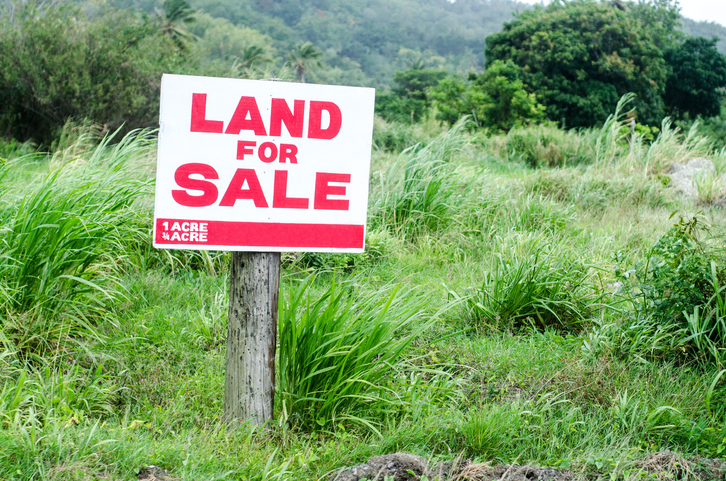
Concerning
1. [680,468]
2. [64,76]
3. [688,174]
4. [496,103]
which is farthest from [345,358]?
[496,103]

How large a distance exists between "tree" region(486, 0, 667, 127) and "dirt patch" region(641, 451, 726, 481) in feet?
93.6

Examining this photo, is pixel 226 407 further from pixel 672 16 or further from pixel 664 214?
pixel 672 16

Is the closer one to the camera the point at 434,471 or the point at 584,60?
the point at 434,471

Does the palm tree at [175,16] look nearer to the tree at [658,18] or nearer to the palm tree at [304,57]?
the palm tree at [304,57]

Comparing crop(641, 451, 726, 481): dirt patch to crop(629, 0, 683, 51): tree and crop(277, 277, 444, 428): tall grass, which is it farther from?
crop(629, 0, 683, 51): tree

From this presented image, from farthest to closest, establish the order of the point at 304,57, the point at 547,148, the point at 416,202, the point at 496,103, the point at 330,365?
the point at 304,57, the point at 496,103, the point at 547,148, the point at 416,202, the point at 330,365

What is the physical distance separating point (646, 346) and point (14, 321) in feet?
10.8

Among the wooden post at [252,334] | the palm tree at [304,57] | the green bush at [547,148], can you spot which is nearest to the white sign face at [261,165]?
the wooden post at [252,334]

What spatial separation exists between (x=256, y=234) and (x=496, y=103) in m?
23.8

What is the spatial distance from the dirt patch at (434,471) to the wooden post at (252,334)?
488 millimetres

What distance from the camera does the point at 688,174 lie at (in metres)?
9.16

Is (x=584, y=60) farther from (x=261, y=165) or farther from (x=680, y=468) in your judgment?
(x=261, y=165)

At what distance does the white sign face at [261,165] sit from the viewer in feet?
6.91

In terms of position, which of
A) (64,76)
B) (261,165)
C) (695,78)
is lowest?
(261,165)
